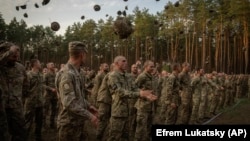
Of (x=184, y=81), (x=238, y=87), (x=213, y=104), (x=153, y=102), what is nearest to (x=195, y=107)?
(x=184, y=81)

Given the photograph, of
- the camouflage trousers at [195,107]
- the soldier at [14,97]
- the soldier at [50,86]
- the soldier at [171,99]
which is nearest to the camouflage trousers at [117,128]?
the soldier at [14,97]

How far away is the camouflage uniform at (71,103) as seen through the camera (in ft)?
14.4

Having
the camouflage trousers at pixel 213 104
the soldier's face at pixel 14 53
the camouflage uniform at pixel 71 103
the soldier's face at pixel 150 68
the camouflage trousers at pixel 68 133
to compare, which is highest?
the soldier's face at pixel 14 53

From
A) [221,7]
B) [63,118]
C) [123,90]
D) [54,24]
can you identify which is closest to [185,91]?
[123,90]

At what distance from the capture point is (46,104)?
38.7 ft

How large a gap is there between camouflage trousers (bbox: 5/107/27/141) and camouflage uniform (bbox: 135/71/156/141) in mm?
2892

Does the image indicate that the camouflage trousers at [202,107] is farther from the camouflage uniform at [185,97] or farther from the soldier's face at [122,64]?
the soldier's face at [122,64]

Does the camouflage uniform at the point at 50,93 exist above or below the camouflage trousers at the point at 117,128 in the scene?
above

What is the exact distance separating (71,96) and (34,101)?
186 inches

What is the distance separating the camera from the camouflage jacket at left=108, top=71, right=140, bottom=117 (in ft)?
21.3

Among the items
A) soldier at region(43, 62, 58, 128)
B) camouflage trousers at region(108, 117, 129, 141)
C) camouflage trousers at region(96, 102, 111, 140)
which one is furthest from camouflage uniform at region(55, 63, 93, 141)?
soldier at region(43, 62, 58, 128)

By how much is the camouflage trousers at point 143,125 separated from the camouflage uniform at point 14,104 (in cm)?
286

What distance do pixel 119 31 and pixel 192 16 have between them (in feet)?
119

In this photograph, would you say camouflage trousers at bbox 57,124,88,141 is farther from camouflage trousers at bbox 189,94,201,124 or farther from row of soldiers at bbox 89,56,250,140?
camouflage trousers at bbox 189,94,201,124
